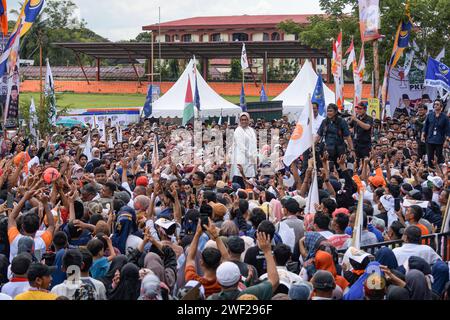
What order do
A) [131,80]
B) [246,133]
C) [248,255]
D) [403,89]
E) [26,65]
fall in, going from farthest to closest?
[26,65] < [131,80] < [403,89] < [246,133] < [248,255]

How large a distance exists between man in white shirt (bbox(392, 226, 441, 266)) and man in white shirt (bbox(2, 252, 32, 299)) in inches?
135

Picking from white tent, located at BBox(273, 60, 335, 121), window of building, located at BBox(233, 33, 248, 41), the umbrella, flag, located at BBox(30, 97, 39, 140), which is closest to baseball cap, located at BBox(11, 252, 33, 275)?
flag, located at BBox(30, 97, 39, 140)

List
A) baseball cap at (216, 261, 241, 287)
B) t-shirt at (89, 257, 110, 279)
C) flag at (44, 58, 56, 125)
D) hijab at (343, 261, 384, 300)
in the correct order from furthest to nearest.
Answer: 1. flag at (44, 58, 56, 125)
2. t-shirt at (89, 257, 110, 279)
3. hijab at (343, 261, 384, 300)
4. baseball cap at (216, 261, 241, 287)

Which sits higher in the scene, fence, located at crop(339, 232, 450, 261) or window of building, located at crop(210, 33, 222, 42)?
window of building, located at crop(210, 33, 222, 42)

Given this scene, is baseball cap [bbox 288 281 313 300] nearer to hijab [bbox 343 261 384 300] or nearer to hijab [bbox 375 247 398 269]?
hijab [bbox 343 261 384 300]

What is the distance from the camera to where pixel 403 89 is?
2739 cm

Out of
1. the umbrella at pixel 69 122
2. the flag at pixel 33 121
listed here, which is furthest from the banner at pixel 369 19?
the umbrella at pixel 69 122

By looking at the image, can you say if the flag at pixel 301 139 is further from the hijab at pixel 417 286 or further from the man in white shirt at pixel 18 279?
the man in white shirt at pixel 18 279

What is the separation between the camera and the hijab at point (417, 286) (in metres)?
6.22

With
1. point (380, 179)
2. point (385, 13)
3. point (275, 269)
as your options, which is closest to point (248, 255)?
point (275, 269)

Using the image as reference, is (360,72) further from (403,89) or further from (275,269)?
(275,269)

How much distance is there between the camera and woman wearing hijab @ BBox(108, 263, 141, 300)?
20.5 ft

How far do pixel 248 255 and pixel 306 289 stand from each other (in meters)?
1.45

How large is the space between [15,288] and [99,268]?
83 centimetres
